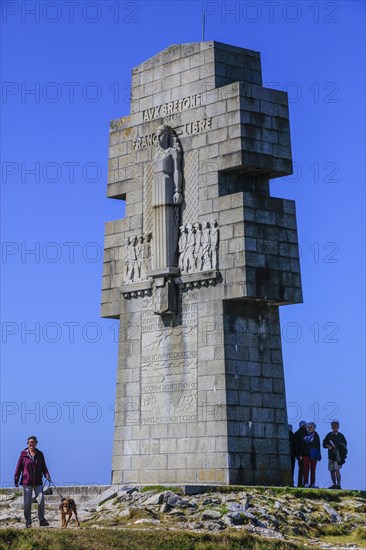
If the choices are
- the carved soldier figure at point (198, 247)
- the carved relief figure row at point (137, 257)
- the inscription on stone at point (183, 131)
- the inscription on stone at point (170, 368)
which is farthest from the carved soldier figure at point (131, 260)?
the inscription on stone at point (183, 131)

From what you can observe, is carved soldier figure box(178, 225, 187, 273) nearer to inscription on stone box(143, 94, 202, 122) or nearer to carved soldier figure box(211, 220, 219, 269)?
carved soldier figure box(211, 220, 219, 269)

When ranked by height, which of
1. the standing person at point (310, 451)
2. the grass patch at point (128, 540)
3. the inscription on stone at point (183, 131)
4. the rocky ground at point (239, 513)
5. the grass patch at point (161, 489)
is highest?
the inscription on stone at point (183, 131)

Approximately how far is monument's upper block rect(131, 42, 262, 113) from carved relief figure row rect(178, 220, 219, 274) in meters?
3.26

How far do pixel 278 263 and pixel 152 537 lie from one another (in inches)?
327

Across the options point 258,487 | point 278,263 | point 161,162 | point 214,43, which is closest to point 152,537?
point 258,487

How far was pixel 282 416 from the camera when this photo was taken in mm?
27016

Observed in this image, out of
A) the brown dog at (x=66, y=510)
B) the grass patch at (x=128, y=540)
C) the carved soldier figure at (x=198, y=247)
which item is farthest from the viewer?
the carved soldier figure at (x=198, y=247)

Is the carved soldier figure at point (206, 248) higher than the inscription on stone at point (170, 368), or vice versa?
the carved soldier figure at point (206, 248)

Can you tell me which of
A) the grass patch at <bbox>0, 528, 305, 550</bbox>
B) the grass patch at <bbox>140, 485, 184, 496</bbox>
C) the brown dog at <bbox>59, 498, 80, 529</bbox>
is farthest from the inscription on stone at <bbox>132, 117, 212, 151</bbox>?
the grass patch at <bbox>0, 528, 305, 550</bbox>

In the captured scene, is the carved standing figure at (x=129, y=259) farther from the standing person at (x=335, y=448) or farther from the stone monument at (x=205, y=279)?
the standing person at (x=335, y=448)

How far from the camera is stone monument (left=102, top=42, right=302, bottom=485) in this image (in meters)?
26.4

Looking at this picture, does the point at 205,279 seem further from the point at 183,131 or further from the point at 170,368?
the point at 183,131

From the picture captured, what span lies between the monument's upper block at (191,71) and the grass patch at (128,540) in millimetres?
11098

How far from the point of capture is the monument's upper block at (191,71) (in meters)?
28.1
